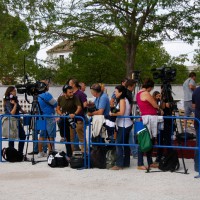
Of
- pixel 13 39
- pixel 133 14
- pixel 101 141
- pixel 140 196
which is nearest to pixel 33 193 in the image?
pixel 140 196

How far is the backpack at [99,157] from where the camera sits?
10.2 metres

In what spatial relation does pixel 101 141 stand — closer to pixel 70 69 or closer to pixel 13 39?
pixel 13 39

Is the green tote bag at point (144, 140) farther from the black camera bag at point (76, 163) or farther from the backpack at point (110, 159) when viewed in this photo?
the black camera bag at point (76, 163)

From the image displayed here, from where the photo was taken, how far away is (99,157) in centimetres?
1023

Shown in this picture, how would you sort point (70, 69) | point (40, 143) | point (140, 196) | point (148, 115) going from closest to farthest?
1. point (140, 196)
2. point (148, 115)
3. point (40, 143)
4. point (70, 69)

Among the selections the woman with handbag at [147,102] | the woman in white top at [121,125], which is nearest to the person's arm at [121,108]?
the woman in white top at [121,125]

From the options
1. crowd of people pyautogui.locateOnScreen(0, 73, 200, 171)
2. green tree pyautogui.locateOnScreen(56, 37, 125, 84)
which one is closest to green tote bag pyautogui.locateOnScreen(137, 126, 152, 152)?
crowd of people pyautogui.locateOnScreen(0, 73, 200, 171)

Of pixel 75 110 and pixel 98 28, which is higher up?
pixel 98 28

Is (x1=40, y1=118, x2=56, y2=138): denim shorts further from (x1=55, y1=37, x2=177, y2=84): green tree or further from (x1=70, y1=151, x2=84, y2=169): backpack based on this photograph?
(x1=55, y1=37, x2=177, y2=84): green tree

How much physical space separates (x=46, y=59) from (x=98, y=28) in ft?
50.2

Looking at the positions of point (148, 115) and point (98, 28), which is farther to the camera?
point (98, 28)

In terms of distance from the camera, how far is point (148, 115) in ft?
32.0

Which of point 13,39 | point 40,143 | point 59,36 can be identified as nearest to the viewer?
point 40,143

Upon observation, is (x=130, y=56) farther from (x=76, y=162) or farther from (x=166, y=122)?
(x=76, y=162)
